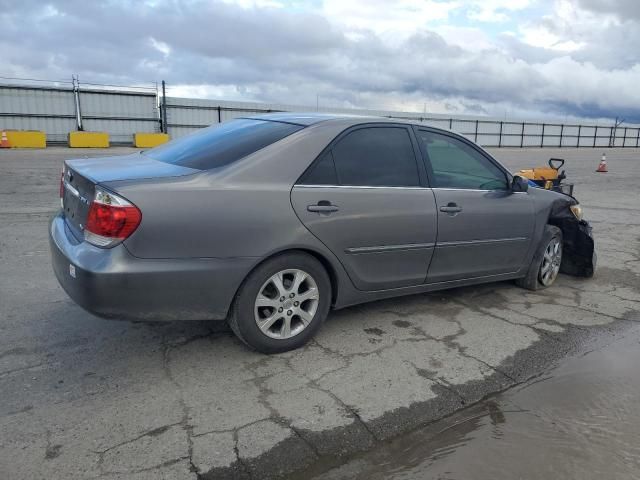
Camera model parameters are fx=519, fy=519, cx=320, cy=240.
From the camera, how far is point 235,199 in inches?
122

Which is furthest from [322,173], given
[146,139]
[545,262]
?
[146,139]

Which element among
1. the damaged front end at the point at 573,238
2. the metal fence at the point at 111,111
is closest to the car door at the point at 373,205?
the damaged front end at the point at 573,238

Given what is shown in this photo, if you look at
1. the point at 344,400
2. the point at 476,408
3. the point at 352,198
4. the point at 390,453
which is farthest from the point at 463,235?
the point at 390,453

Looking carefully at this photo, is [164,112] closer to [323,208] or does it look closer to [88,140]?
[88,140]

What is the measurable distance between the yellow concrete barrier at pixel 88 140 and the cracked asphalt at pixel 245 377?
2354 centimetres

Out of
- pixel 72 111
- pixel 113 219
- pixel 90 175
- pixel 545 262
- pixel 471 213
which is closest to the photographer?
pixel 113 219

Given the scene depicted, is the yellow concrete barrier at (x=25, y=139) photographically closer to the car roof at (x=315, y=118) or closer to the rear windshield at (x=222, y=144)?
the rear windshield at (x=222, y=144)

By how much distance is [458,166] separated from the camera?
4.30 m

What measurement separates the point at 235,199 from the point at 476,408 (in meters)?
1.86

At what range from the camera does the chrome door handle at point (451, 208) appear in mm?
4013

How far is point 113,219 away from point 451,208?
2481 mm

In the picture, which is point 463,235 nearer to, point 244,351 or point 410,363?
point 410,363

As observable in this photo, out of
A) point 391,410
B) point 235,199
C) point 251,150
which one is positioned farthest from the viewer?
point 251,150

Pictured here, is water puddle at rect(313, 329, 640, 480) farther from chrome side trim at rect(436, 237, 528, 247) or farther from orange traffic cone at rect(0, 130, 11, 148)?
orange traffic cone at rect(0, 130, 11, 148)
